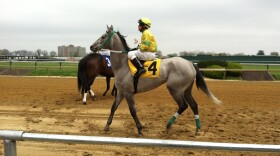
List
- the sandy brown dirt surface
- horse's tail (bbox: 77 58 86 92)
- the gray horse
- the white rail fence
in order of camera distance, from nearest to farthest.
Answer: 1. the white rail fence
2. the sandy brown dirt surface
3. the gray horse
4. horse's tail (bbox: 77 58 86 92)

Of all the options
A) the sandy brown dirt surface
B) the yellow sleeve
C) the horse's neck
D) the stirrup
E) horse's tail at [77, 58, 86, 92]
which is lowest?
the sandy brown dirt surface

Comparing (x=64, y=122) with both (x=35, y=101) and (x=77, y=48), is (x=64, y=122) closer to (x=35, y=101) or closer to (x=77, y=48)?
(x=35, y=101)

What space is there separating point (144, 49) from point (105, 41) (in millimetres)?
1007

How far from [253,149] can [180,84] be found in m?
4.51

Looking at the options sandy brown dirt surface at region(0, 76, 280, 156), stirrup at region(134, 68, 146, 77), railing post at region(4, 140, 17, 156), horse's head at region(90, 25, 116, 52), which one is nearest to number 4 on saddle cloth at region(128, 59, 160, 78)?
stirrup at region(134, 68, 146, 77)

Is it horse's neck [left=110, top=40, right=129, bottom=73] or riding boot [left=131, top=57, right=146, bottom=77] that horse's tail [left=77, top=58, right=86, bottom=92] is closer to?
horse's neck [left=110, top=40, right=129, bottom=73]

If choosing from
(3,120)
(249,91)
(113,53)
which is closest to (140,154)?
(113,53)

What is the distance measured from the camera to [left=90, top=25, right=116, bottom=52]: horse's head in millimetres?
6688

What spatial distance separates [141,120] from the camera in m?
7.57

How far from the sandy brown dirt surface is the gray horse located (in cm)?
54

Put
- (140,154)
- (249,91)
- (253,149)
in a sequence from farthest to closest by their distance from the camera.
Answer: (249,91), (140,154), (253,149)

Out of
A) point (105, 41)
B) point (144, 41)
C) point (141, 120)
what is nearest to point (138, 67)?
point (144, 41)

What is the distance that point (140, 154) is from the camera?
4828 millimetres

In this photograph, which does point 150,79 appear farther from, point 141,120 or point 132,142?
point 132,142
